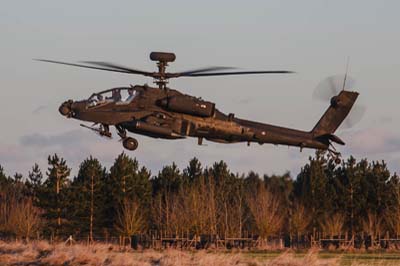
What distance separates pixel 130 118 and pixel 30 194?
226 feet

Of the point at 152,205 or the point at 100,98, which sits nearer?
the point at 100,98

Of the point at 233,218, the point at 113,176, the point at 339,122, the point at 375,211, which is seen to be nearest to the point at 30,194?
the point at 113,176

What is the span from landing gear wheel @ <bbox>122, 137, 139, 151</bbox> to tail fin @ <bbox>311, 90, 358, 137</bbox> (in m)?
10.4

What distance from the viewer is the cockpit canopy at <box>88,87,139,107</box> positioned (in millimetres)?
48406

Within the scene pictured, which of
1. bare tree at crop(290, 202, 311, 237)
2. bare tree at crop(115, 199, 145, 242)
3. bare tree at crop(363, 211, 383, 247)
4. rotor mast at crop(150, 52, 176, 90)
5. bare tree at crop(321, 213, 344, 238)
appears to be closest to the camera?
→ rotor mast at crop(150, 52, 176, 90)

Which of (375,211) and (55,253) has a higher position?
(375,211)

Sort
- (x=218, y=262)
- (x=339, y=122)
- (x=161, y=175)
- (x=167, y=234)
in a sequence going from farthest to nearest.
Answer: (x=161, y=175) < (x=167, y=234) < (x=339, y=122) < (x=218, y=262)

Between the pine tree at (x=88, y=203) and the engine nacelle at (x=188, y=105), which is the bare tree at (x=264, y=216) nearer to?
the pine tree at (x=88, y=203)

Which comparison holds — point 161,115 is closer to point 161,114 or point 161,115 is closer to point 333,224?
point 161,114

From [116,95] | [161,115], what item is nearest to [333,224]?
[161,115]

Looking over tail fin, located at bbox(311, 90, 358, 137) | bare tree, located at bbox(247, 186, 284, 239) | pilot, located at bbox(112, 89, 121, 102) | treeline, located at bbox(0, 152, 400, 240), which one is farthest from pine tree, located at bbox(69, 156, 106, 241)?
pilot, located at bbox(112, 89, 121, 102)

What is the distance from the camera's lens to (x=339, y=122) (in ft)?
181

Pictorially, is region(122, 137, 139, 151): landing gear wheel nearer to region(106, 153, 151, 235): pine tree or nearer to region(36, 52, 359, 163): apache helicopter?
region(36, 52, 359, 163): apache helicopter

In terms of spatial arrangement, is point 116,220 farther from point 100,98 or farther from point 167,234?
point 100,98
